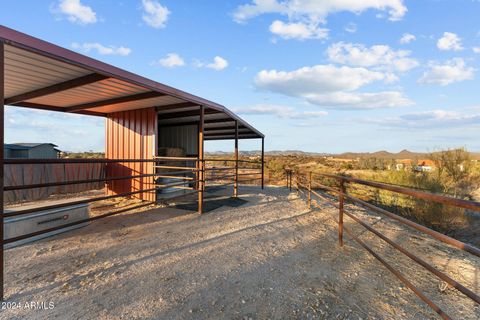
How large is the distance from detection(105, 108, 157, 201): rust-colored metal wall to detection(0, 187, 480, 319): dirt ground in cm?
229

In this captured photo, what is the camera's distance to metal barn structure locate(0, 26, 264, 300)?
101 inches

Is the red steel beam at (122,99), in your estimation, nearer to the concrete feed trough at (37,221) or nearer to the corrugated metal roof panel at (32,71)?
the corrugated metal roof panel at (32,71)

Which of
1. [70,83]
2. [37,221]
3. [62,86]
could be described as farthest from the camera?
[62,86]

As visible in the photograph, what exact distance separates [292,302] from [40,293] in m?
2.47

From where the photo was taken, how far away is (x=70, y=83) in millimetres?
3775

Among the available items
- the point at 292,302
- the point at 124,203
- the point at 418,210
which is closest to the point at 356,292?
the point at 292,302

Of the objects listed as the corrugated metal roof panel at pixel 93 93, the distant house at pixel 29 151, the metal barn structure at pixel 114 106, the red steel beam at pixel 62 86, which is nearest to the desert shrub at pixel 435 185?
the metal barn structure at pixel 114 106

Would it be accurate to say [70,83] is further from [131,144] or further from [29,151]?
[29,151]

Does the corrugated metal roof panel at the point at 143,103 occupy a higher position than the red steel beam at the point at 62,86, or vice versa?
the corrugated metal roof panel at the point at 143,103

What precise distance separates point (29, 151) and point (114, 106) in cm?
1037

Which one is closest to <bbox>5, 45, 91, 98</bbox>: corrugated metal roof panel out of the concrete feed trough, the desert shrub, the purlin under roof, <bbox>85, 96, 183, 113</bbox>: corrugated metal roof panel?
the purlin under roof

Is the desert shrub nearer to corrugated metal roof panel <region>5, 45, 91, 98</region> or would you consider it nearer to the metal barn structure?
the metal barn structure

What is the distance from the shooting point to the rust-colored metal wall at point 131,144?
634 cm

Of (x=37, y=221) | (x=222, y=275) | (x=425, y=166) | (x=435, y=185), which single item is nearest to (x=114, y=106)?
(x=37, y=221)
